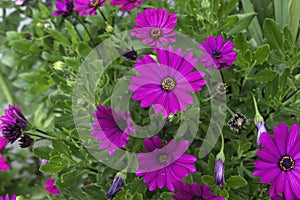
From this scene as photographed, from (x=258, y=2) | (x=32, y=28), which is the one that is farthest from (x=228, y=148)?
(x=32, y=28)

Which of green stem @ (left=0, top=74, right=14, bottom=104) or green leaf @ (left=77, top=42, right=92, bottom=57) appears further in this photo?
green stem @ (left=0, top=74, right=14, bottom=104)

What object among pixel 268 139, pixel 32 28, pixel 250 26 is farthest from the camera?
pixel 32 28

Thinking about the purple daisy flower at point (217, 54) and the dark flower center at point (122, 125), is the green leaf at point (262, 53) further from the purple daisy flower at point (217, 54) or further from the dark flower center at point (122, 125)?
the dark flower center at point (122, 125)

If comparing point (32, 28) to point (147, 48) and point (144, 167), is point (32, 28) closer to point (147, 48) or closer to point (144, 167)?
point (147, 48)

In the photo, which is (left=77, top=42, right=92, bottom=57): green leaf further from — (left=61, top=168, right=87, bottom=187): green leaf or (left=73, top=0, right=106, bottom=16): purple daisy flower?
(left=61, top=168, right=87, bottom=187): green leaf

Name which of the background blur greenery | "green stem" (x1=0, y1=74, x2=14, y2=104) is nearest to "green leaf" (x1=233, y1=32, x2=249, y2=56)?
the background blur greenery

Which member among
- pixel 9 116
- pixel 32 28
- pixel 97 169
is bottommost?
pixel 97 169
